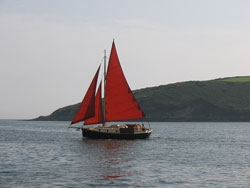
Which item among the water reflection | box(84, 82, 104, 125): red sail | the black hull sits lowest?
the water reflection

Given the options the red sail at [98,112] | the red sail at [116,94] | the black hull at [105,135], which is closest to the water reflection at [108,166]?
the black hull at [105,135]

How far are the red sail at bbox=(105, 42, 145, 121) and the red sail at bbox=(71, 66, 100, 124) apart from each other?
2.85 meters

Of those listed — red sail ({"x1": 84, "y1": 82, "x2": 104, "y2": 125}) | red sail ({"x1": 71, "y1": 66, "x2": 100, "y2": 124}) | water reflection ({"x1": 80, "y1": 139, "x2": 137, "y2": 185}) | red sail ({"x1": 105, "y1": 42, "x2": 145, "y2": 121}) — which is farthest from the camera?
red sail ({"x1": 105, "y1": 42, "x2": 145, "y2": 121})

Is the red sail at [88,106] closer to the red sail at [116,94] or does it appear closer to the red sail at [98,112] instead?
the red sail at [98,112]

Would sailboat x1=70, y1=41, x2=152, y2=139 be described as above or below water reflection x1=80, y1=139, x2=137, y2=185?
above

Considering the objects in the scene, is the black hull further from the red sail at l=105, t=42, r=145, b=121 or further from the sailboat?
the red sail at l=105, t=42, r=145, b=121

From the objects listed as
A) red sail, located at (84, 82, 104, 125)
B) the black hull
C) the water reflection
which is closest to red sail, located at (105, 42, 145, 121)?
red sail, located at (84, 82, 104, 125)

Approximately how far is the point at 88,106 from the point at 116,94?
5.47m

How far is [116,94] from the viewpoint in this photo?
68.1 m

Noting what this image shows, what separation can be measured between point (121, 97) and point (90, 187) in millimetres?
42266

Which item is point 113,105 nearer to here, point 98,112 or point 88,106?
point 98,112

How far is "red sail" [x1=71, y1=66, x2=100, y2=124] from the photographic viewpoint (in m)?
65.1

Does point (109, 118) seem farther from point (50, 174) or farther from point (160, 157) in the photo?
point (50, 174)

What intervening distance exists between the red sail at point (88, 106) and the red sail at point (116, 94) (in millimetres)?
2847
